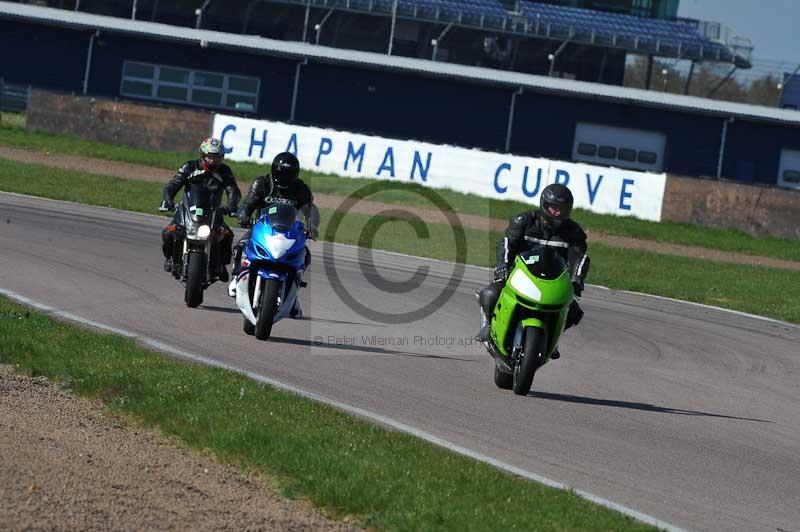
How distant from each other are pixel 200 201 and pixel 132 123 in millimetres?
20137

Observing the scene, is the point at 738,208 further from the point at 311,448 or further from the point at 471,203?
the point at 311,448

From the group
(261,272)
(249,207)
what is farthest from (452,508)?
(249,207)

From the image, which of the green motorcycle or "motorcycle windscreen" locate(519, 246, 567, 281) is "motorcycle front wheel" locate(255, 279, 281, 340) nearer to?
the green motorcycle

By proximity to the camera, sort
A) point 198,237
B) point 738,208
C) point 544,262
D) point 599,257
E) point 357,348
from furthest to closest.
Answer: point 738,208
point 599,257
point 198,237
point 357,348
point 544,262

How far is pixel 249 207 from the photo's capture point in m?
11.8

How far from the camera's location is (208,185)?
43.0ft

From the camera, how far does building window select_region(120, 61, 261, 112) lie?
4662cm

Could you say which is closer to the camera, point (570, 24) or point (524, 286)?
point (524, 286)


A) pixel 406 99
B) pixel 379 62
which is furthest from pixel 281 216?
pixel 406 99

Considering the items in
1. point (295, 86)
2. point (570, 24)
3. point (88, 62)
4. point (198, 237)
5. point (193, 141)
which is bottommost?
point (198, 237)

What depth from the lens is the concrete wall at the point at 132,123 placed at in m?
31.9

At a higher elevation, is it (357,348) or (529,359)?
(529,359)

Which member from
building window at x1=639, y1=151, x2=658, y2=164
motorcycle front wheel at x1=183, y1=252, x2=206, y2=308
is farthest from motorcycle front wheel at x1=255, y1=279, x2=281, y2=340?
building window at x1=639, y1=151, x2=658, y2=164

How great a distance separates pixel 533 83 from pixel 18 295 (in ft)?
116
